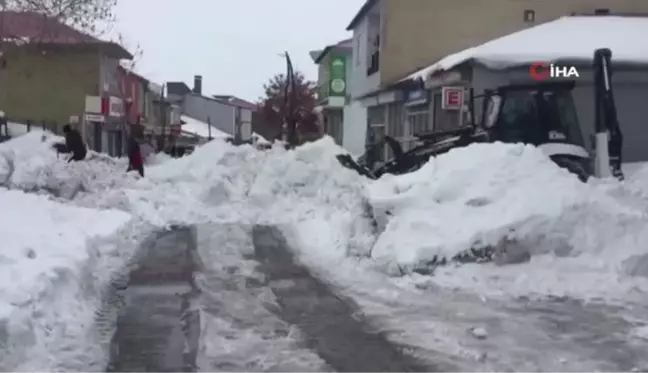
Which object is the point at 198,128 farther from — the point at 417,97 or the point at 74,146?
the point at 417,97

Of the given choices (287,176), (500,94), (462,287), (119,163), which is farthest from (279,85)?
(462,287)

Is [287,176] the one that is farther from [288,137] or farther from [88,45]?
[288,137]

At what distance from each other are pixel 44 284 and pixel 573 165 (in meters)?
10.8

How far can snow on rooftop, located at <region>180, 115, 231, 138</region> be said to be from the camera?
343 ft

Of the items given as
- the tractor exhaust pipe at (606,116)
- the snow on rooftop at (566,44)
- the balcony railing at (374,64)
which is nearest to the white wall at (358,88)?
the balcony railing at (374,64)

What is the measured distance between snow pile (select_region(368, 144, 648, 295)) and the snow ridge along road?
136 cm

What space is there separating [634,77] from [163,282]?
1704 cm

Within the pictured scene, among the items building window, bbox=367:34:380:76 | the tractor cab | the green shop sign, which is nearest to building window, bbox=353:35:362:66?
building window, bbox=367:34:380:76

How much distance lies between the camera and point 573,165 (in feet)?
58.4

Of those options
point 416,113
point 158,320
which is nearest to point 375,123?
point 416,113

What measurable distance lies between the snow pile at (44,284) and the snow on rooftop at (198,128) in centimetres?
8703

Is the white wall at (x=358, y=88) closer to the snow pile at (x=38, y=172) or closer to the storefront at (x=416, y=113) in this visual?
the storefront at (x=416, y=113)

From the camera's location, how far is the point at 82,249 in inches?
500

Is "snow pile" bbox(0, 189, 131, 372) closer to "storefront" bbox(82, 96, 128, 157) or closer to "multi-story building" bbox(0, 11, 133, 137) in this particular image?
"storefront" bbox(82, 96, 128, 157)
